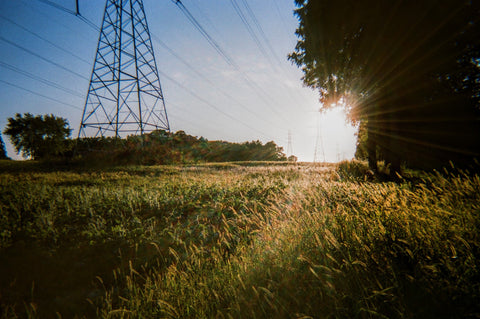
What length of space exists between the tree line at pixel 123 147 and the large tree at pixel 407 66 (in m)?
15.2

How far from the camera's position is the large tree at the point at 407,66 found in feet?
21.5

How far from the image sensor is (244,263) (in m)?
2.37

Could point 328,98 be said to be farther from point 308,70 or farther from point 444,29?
point 444,29

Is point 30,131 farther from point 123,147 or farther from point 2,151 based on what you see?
point 123,147

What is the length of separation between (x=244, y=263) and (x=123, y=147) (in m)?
17.3

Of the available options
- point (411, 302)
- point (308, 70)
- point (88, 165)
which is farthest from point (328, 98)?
point (88, 165)

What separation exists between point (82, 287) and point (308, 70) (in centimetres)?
1515

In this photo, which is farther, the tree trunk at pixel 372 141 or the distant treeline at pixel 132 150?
the distant treeline at pixel 132 150

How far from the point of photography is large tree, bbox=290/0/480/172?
6547 millimetres

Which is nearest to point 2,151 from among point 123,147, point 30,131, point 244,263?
point 30,131

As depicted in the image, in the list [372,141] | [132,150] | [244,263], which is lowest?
[244,263]

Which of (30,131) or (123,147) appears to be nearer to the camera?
(123,147)

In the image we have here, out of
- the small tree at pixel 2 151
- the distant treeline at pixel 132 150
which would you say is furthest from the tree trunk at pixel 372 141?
the small tree at pixel 2 151

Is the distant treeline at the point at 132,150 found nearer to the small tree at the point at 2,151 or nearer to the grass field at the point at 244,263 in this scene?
the grass field at the point at 244,263
